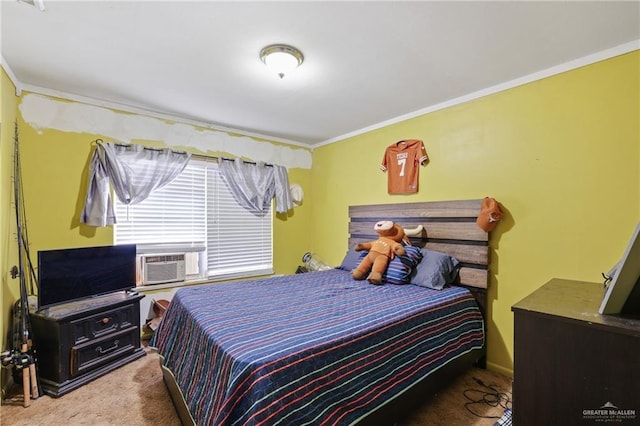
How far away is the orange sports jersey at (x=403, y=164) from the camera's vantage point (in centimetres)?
317

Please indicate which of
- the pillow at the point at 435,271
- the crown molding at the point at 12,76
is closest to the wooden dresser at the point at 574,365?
the pillow at the point at 435,271

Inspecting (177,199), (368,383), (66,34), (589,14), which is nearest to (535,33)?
(589,14)

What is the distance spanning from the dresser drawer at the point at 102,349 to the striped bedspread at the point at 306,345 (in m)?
0.56

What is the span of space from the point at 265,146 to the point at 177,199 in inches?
54.6

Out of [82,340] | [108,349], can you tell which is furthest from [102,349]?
[82,340]

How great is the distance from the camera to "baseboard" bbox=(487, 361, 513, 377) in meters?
2.47

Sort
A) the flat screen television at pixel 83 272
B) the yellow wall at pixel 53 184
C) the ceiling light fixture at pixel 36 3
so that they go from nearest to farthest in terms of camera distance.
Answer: the ceiling light fixture at pixel 36 3, the flat screen television at pixel 83 272, the yellow wall at pixel 53 184

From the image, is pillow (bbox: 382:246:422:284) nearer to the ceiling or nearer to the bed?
the bed

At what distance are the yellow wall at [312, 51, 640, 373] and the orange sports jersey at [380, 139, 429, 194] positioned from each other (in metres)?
0.08

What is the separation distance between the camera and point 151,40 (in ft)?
6.25

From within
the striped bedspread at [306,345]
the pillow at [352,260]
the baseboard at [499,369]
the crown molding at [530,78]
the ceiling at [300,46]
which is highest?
the ceiling at [300,46]

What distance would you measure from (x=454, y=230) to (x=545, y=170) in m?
0.87

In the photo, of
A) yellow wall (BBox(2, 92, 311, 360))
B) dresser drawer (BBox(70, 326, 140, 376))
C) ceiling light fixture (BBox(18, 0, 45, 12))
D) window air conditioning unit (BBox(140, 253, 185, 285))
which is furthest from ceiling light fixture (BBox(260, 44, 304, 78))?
dresser drawer (BBox(70, 326, 140, 376))

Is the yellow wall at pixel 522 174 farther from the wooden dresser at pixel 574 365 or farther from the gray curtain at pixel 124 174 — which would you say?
the wooden dresser at pixel 574 365
